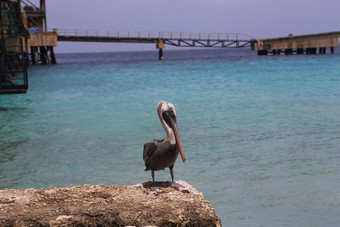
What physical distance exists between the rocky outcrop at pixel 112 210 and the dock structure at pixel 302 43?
62.5m

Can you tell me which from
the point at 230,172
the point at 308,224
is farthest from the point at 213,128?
the point at 308,224

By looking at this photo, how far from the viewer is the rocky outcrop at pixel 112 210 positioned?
3965mm

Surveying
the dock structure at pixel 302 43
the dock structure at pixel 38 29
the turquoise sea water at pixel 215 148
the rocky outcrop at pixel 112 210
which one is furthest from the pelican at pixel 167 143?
the dock structure at pixel 302 43

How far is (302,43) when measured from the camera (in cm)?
6944

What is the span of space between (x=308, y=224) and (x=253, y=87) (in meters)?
21.4

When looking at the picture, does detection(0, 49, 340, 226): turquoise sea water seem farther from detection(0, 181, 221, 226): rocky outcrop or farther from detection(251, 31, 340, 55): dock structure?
detection(251, 31, 340, 55): dock structure

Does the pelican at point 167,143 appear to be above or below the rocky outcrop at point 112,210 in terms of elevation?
above

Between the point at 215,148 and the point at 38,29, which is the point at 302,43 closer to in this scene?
the point at 38,29

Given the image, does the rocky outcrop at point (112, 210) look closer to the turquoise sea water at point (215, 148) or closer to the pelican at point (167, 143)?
the pelican at point (167, 143)

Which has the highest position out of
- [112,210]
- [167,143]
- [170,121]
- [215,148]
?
[170,121]

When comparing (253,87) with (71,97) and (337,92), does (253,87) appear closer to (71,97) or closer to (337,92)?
(337,92)

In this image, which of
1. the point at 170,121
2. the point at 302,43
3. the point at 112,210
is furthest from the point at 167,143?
the point at 302,43

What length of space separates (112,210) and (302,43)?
6915cm

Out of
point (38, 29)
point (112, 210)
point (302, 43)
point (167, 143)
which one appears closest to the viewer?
point (112, 210)
